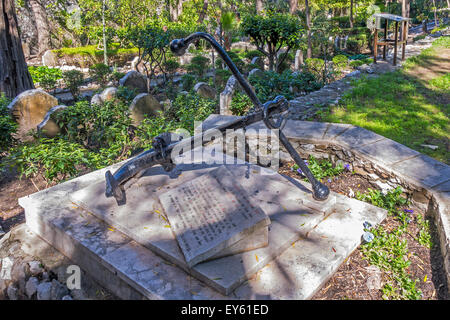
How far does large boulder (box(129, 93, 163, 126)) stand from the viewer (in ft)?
19.3

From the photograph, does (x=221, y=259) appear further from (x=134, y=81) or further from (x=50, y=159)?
(x=134, y=81)

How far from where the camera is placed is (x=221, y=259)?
85.4 inches

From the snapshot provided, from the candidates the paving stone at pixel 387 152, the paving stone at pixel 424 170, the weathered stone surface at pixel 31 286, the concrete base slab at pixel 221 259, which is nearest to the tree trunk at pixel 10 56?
the concrete base slab at pixel 221 259

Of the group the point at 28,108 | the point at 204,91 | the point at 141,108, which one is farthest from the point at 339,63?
the point at 28,108

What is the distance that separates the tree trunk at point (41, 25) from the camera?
1781 cm

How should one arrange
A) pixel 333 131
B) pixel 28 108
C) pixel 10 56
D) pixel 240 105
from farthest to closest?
pixel 10 56, pixel 28 108, pixel 240 105, pixel 333 131

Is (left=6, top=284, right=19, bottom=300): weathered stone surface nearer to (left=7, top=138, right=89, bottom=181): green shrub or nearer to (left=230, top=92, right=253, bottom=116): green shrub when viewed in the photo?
(left=7, top=138, right=89, bottom=181): green shrub

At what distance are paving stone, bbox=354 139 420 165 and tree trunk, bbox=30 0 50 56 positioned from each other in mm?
19484

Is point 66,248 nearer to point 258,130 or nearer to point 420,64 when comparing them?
point 258,130

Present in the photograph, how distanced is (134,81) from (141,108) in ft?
9.98

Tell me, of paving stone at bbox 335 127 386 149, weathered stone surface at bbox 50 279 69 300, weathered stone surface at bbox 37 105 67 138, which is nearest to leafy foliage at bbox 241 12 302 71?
paving stone at bbox 335 127 386 149

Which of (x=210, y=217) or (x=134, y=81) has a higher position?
(x=134, y=81)

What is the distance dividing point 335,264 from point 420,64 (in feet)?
29.6
